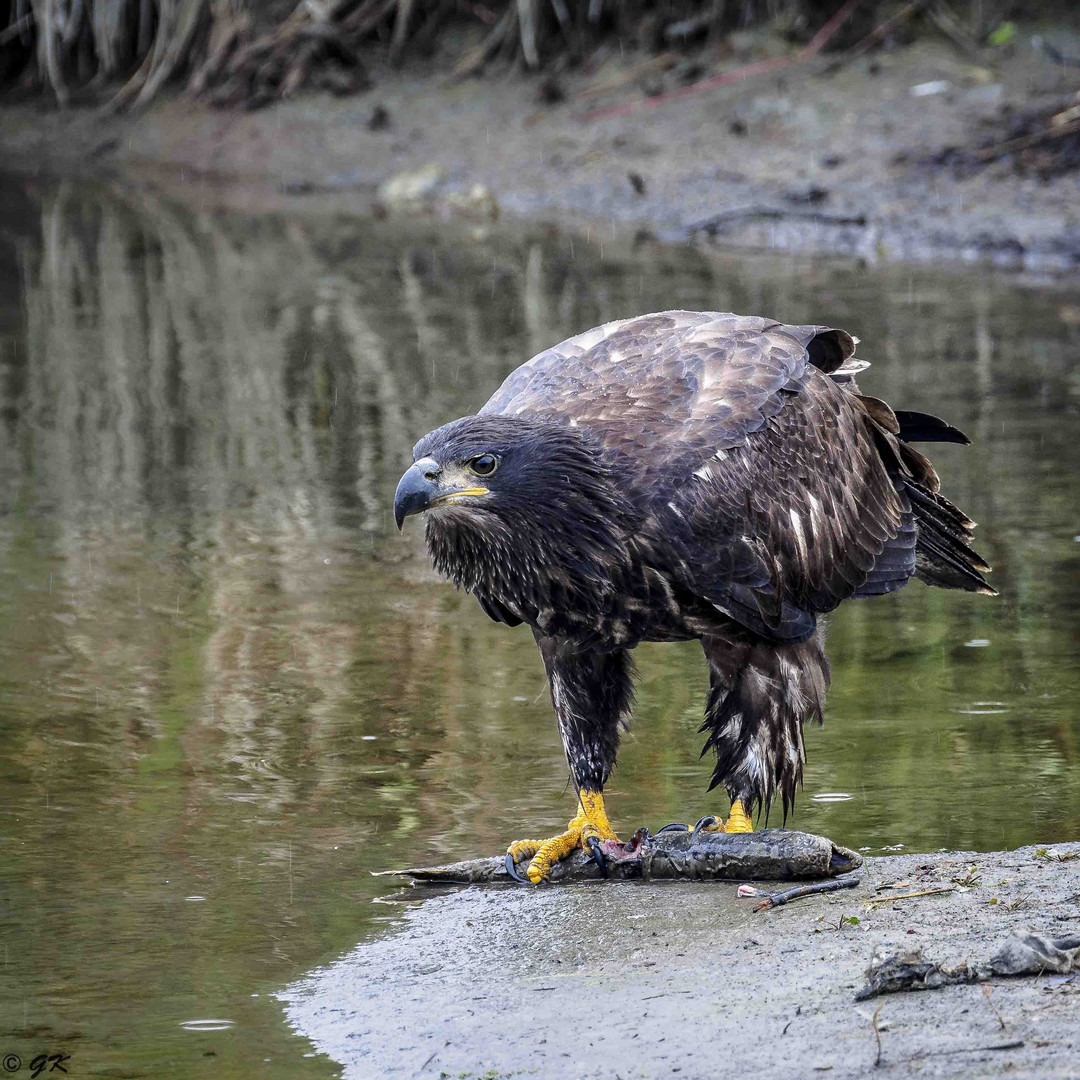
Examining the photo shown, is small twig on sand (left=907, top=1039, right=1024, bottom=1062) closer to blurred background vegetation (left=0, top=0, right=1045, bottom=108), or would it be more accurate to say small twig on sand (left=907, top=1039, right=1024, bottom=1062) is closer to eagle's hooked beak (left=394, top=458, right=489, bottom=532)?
eagle's hooked beak (left=394, top=458, right=489, bottom=532)

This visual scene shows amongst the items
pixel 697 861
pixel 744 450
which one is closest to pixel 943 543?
pixel 744 450

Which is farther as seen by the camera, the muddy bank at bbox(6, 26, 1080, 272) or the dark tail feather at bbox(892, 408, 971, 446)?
the muddy bank at bbox(6, 26, 1080, 272)

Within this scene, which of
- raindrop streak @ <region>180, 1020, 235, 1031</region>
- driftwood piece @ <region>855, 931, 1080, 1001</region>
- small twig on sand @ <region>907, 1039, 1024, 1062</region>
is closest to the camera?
small twig on sand @ <region>907, 1039, 1024, 1062</region>

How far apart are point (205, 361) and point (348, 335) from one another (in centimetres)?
103

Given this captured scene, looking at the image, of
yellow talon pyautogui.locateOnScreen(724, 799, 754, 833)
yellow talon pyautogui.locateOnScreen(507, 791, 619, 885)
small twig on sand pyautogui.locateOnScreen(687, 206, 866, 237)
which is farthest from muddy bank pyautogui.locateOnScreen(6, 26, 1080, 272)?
yellow talon pyautogui.locateOnScreen(507, 791, 619, 885)

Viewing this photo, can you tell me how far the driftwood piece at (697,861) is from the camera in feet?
15.8

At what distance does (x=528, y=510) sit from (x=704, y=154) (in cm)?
1238

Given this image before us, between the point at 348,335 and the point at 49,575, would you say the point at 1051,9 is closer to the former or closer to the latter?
the point at 348,335

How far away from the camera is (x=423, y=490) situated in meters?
4.59

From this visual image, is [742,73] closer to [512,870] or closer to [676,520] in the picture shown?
[676,520]

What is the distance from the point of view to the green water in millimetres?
4754

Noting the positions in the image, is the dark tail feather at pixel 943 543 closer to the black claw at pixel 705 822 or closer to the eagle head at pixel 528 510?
the black claw at pixel 705 822

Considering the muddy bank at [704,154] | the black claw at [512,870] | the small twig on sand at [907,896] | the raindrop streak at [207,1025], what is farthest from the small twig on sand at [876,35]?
the raindrop streak at [207,1025]

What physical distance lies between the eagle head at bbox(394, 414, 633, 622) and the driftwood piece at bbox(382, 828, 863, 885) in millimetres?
693
